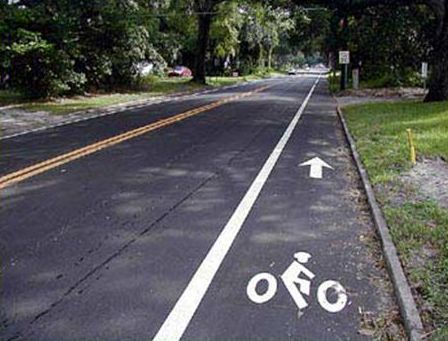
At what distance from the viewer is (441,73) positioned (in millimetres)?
23234

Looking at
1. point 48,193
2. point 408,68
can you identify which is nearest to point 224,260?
point 48,193

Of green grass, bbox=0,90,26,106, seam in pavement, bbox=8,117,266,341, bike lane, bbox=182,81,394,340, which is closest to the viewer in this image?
bike lane, bbox=182,81,394,340

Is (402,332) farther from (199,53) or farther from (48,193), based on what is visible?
(199,53)

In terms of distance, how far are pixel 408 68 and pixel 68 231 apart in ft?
122

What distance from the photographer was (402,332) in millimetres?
4285

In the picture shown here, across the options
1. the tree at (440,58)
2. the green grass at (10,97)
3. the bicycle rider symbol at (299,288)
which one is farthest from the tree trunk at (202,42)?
the bicycle rider symbol at (299,288)

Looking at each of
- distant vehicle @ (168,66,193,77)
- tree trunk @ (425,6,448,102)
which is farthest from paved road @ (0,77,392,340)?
distant vehicle @ (168,66,193,77)

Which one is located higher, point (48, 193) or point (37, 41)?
point (37, 41)

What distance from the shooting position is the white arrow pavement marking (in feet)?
32.2

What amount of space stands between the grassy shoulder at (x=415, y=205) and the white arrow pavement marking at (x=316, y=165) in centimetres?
73

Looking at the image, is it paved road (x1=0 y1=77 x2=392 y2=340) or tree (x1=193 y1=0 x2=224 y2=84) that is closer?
paved road (x1=0 y1=77 x2=392 y2=340)

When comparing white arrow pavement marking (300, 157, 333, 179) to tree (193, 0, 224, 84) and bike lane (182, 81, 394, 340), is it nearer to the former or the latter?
bike lane (182, 81, 394, 340)

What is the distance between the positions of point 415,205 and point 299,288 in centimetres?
304

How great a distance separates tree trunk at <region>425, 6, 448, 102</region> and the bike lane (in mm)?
15465
